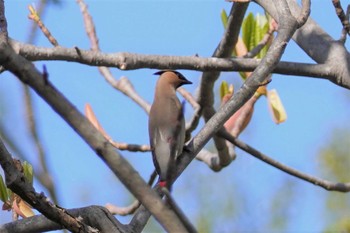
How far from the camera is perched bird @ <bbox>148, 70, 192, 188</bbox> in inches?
129

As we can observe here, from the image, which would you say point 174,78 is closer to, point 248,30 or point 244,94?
point 248,30

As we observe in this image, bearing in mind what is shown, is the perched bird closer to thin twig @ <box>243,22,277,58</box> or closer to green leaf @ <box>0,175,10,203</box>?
thin twig @ <box>243,22,277,58</box>

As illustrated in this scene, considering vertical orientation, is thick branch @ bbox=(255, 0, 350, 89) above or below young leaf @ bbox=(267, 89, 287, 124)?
above

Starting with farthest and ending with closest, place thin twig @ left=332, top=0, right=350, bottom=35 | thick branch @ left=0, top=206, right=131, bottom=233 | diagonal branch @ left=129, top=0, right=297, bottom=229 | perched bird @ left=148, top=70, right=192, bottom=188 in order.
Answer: perched bird @ left=148, top=70, right=192, bottom=188, thin twig @ left=332, top=0, right=350, bottom=35, diagonal branch @ left=129, top=0, right=297, bottom=229, thick branch @ left=0, top=206, right=131, bottom=233

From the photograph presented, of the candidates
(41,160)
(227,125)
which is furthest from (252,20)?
(41,160)

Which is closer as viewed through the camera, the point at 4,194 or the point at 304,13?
the point at 304,13

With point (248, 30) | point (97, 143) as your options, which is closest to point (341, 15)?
point (248, 30)

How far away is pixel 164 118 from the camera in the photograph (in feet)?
11.5

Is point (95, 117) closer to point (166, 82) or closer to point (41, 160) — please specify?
point (166, 82)

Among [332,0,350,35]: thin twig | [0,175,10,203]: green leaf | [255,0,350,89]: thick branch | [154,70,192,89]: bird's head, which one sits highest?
[332,0,350,35]: thin twig

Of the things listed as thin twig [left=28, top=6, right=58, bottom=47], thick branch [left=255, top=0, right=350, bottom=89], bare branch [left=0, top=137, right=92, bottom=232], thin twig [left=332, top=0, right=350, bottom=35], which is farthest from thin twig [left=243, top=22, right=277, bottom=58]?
bare branch [left=0, top=137, right=92, bottom=232]

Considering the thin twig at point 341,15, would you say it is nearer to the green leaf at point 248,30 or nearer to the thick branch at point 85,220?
the green leaf at point 248,30

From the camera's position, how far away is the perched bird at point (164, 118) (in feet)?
10.8

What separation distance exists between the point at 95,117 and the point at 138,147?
273 mm
